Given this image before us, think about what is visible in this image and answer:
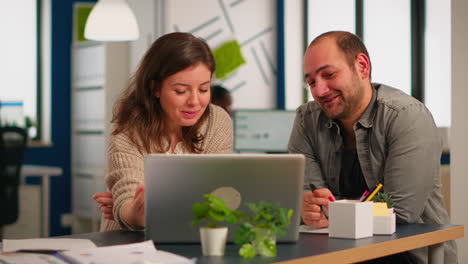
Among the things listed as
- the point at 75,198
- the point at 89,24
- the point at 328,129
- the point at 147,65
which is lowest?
the point at 75,198

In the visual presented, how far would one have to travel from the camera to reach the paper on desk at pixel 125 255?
4.43 feet

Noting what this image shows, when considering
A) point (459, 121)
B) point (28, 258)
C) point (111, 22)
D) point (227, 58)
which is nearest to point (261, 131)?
point (227, 58)

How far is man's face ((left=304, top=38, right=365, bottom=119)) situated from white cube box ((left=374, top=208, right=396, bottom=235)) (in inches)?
23.4

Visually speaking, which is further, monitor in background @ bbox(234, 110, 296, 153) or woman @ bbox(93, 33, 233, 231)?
monitor in background @ bbox(234, 110, 296, 153)

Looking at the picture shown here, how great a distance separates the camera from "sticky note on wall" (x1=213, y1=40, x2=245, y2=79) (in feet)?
21.2

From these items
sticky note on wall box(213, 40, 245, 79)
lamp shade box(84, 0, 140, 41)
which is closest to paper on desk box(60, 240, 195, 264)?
lamp shade box(84, 0, 140, 41)

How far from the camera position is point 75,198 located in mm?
6785

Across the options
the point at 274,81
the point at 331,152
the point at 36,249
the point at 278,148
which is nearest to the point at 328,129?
the point at 331,152

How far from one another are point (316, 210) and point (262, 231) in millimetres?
507

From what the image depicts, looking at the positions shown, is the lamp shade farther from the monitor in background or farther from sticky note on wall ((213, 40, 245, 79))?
sticky note on wall ((213, 40, 245, 79))

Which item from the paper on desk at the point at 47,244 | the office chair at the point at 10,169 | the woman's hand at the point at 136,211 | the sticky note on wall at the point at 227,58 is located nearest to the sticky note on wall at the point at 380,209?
the woman's hand at the point at 136,211

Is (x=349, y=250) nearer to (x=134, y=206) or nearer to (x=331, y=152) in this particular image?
(x=134, y=206)

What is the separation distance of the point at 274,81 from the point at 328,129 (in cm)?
465

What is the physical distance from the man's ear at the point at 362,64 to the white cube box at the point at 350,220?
70cm
